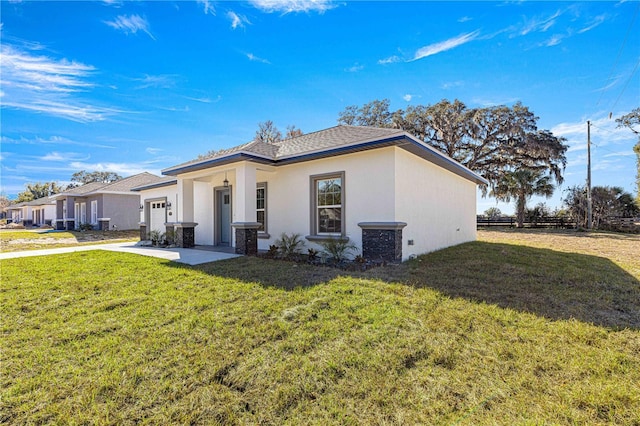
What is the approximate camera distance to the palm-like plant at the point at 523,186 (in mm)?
22953

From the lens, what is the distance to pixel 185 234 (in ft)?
35.9

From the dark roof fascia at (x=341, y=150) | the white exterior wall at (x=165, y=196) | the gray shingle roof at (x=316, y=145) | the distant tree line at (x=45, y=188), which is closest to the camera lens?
the dark roof fascia at (x=341, y=150)

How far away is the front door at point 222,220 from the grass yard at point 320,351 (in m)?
5.82

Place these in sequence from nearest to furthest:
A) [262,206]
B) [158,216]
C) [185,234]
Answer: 1. [262,206]
2. [185,234]
3. [158,216]

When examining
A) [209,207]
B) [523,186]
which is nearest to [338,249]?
[209,207]

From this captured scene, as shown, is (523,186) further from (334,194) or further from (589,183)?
(334,194)

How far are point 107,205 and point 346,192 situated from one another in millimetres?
21970

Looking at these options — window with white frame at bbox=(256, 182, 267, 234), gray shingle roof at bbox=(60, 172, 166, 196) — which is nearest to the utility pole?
window with white frame at bbox=(256, 182, 267, 234)

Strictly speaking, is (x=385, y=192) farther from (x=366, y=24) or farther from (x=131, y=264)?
(x=131, y=264)

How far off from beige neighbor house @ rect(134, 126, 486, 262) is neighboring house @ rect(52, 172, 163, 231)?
Result: 1273 centimetres

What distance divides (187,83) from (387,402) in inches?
510

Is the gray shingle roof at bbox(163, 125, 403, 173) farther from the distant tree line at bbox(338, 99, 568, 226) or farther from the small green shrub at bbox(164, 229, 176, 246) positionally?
the distant tree line at bbox(338, 99, 568, 226)

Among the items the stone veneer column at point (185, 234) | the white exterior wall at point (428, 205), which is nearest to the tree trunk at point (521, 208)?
the white exterior wall at point (428, 205)

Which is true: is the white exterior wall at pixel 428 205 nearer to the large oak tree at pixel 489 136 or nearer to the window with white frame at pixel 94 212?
the large oak tree at pixel 489 136
